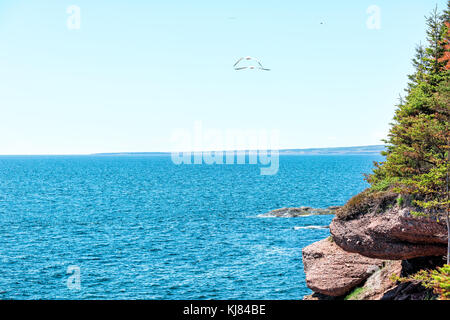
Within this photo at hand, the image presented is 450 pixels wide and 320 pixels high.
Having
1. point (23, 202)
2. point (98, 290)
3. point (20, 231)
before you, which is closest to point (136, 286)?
point (98, 290)

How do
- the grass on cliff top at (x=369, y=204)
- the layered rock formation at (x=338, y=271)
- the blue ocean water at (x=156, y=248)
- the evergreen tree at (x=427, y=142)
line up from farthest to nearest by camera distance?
the blue ocean water at (x=156, y=248) < the layered rock formation at (x=338, y=271) < the grass on cliff top at (x=369, y=204) < the evergreen tree at (x=427, y=142)

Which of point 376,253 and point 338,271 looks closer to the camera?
point 376,253

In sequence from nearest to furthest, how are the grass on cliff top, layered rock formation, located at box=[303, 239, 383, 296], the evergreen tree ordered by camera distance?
A: the evergreen tree, the grass on cliff top, layered rock formation, located at box=[303, 239, 383, 296]

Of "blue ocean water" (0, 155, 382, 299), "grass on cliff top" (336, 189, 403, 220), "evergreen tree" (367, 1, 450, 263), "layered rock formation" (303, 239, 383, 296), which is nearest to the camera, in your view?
"evergreen tree" (367, 1, 450, 263)

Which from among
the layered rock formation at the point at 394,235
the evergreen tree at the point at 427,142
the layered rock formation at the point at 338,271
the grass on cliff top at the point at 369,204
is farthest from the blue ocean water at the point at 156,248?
the evergreen tree at the point at 427,142

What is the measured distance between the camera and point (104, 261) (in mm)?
54000

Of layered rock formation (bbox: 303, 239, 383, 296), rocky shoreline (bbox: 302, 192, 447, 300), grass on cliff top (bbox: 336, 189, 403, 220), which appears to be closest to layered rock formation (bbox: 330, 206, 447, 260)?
rocky shoreline (bbox: 302, 192, 447, 300)

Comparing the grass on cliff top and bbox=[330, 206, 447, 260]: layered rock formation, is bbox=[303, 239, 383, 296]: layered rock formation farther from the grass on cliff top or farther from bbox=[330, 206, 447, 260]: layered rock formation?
the grass on cliff top

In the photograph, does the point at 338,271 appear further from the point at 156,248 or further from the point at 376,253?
the point at 156,248

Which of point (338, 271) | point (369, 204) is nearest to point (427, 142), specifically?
point (369, 204)

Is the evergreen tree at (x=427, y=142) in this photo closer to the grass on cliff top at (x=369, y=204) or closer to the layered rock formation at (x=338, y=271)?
the grass on cliff top at (x=369, y=204)
